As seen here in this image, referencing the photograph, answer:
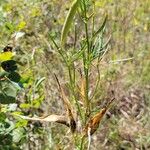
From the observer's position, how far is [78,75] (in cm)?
237

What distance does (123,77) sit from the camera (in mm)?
3135

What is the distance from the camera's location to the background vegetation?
2027 mm

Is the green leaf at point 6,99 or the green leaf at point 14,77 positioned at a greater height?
the green leaf at point 14,77

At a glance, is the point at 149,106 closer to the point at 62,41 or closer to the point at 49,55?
the point at 49,55

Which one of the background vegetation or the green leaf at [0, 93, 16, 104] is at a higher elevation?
the green leaf at [0, 93, 16, 104]

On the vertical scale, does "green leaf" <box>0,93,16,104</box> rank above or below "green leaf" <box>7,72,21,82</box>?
below

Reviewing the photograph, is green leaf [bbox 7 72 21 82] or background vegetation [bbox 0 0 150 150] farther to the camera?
background vegetation [bbox 0 0 150 150]

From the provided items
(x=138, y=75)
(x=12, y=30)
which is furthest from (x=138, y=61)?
(x=12, y=30)

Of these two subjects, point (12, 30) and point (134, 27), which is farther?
point (134, 27)

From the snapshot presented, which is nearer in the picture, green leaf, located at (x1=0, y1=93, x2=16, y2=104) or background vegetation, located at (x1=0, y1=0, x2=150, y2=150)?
green leaf, located at (x1=0, y1=93, x2=16, y2=104)

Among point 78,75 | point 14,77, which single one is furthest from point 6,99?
point 78,75

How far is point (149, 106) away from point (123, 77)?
0.37 meters

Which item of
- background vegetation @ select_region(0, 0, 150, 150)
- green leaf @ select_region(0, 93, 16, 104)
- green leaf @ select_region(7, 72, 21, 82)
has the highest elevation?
green leaf @ select_region(7, 72, 21, 82)

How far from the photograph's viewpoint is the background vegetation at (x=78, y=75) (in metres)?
2.03
